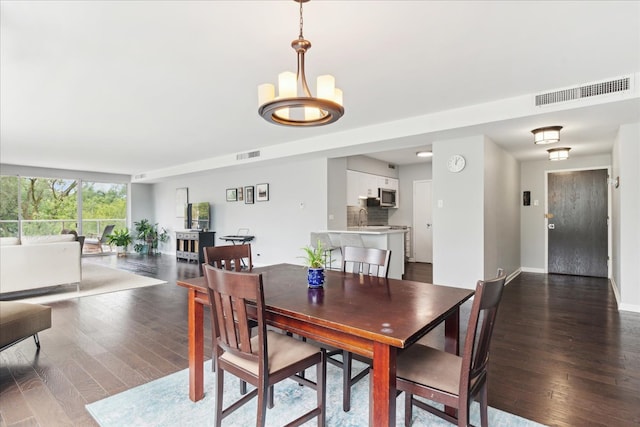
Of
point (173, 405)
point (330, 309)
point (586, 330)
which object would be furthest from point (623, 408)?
point (173, 405)

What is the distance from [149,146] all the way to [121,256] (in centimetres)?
448

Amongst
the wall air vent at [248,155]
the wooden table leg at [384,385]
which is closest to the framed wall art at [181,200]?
the wall air vent at [248,155]

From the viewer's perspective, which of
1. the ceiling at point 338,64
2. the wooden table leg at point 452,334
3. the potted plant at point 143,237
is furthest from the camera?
the potted plant at point 143,237

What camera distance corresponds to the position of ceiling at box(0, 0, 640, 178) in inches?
86.1

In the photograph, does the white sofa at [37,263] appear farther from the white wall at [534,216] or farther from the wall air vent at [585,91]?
the white wall at [534,216]

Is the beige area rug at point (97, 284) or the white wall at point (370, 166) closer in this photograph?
the beige area rug at point (97, 284)

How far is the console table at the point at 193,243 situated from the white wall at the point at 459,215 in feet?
18.3

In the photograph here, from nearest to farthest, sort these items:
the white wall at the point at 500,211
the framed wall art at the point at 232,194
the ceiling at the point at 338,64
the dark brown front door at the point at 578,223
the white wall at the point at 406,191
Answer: the ceiling at the point at 338,64 < the white wall at the point at 500,211 < the dark brown front door at the point at 578,223 < the framed wall art at the point at 232,194 < the white wall at the point at 406,191

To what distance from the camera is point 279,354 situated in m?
1.77

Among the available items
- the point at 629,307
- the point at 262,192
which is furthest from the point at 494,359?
the point at 262,192

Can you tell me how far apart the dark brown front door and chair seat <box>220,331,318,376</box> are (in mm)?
6746

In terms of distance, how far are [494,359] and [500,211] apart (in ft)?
10.7

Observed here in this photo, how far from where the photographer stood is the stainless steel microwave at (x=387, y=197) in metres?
7.82

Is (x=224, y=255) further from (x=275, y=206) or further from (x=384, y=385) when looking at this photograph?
(x=275, y=206)
